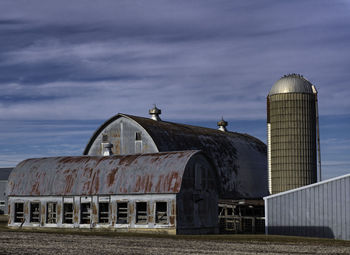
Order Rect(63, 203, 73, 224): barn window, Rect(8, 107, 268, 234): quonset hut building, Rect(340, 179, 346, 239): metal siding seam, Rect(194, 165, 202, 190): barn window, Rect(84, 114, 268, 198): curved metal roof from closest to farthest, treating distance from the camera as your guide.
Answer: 1. Rect(340, 179, 346, 239): metal siding seam
2. Rect(8, 107, 268, 234): quonset hut building
3. Rect(194, 165, 202, 190): barn window
4. Rect(63, 203, 73, 224): barn window
5. Rect(84, 114, 268, 198): curved metal roof

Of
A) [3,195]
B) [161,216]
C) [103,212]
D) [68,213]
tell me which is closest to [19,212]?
[68,213]

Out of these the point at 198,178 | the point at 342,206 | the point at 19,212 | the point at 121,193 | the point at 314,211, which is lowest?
the point at 19,212

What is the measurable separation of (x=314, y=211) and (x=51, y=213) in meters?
17.1

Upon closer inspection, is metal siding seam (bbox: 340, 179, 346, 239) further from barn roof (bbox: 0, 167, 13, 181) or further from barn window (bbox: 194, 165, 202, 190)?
barn roof (bbox: 0, 167, 13, 181)

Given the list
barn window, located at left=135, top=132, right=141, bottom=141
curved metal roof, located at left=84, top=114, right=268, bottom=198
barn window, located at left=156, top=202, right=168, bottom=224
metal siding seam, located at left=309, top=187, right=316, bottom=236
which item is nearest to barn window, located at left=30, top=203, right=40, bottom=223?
barn window, located at left=156, top=202, right=168, bottom=224

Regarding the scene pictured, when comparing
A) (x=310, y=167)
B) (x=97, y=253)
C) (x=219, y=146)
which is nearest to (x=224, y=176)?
(x=219, y=146)

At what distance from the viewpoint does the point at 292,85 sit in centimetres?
4803

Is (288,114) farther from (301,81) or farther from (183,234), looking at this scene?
(183,234)

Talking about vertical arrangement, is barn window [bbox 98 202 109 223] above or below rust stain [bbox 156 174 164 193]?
below

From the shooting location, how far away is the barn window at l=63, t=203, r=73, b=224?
39684 mm

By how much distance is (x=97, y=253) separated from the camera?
20.8 m

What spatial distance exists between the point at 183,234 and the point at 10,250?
15573 mm

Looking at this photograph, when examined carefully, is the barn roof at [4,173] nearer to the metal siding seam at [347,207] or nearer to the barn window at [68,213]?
the barn window at [68,213]

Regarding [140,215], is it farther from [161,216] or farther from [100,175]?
[100,175]
